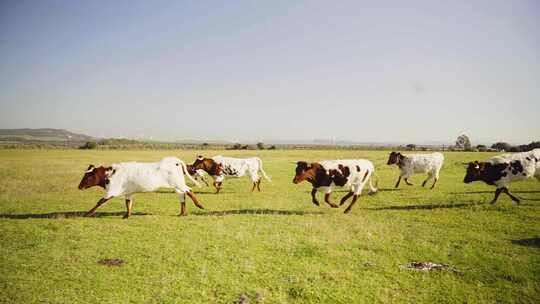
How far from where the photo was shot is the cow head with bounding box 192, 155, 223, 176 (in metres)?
17.5

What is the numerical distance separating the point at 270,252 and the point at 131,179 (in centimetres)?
648

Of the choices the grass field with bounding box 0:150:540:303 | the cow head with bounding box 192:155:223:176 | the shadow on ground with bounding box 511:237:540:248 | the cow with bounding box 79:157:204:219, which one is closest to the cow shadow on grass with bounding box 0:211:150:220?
the grass field with bounding box 0:150:540:303

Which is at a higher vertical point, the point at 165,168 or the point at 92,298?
the point at 165,168

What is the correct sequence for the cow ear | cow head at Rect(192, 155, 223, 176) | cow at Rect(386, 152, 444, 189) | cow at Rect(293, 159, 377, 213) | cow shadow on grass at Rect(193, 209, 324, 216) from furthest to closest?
1. cow at Rect(386, 152, 444, 189)
2. cow head at Rect(192, 155, 223, 176)
3. cow shadow on grass at Rect(193, 209, 324, 216)
4. cow at Rect(293, 159, 377, 213)
5. the cow ear

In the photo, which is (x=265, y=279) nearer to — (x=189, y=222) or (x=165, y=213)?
(x=189, y=222)

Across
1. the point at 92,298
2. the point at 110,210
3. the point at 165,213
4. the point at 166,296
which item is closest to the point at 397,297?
the point at 166,296

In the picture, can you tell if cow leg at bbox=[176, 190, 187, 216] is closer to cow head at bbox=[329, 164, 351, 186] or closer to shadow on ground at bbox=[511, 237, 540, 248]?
cow head at bbox=[329, 164, 351, 186]

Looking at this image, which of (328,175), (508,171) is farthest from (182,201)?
(508,171)

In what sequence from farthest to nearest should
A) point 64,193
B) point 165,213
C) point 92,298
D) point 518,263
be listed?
point 64,193
point 165,213
point 518,263
point 92,298

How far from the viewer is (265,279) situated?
680 cm

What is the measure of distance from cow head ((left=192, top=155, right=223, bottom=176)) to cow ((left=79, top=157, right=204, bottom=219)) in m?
4.79

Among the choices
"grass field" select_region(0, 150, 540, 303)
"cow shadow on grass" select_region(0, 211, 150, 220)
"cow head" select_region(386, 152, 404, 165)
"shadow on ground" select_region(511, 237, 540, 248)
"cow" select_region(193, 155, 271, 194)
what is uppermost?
"cow head" select_region(386, 152, 404, 165)

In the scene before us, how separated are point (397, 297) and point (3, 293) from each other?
25.3 ft

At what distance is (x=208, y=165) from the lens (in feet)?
58.9
